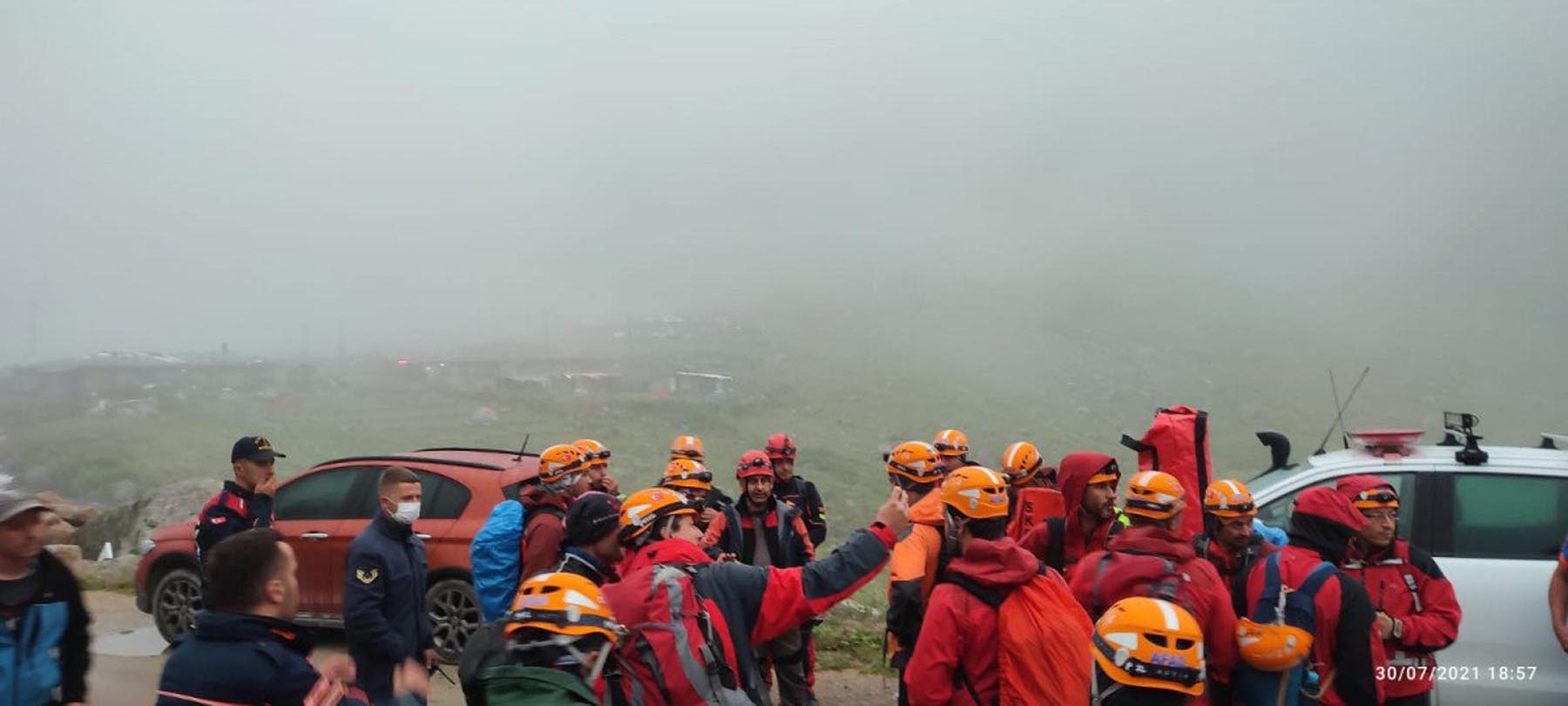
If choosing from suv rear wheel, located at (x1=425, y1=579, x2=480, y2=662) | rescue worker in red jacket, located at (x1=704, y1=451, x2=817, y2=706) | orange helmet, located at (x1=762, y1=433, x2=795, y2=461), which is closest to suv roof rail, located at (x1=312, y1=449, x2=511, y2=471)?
suv rear wheel, located at (x1=425, y1=579, x2=480, y2=662)

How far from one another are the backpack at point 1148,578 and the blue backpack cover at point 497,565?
8.65 feet

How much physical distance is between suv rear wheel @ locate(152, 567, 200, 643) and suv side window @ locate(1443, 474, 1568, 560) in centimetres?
838

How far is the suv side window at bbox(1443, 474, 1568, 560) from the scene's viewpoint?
16.2 feet

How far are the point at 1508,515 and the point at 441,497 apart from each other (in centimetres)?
661

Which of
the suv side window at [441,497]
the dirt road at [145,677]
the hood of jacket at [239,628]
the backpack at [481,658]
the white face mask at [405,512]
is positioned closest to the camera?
the backpack at [481,658]

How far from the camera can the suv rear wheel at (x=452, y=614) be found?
22.4 feet

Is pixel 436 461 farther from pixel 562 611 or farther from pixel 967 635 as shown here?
pixel 562 611

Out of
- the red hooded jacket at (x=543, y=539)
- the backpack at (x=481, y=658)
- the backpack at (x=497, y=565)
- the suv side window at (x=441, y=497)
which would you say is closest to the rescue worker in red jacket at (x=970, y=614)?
the backpack at (x=481, y=658)

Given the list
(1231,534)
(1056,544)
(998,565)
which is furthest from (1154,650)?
(1056,544)

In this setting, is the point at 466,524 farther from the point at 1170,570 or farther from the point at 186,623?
the point at 1170,570

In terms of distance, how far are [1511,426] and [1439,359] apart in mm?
12899

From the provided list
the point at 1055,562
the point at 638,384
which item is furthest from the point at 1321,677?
the point at 638,384

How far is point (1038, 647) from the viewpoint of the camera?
2.99 m

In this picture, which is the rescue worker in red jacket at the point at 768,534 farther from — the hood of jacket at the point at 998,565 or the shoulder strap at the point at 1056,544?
the hood of jacket at the point at 998,565
